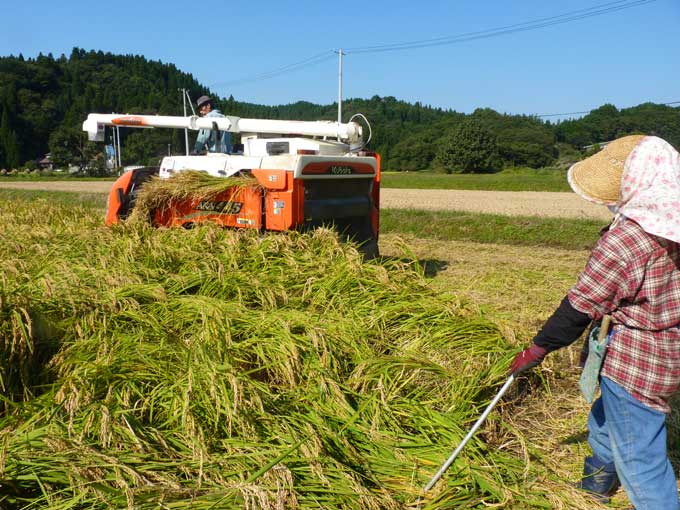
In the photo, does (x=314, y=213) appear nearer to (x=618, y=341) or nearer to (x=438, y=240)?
(x=618, y=341)

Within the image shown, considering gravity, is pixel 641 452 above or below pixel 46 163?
below

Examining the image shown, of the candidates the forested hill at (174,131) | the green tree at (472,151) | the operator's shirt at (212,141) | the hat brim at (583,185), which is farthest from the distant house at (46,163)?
the hat brim at (583,185)

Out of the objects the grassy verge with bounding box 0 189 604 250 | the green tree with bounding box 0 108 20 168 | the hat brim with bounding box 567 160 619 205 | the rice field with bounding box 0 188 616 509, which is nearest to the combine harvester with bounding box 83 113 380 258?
the rice field with bounding box 0 188 616 509

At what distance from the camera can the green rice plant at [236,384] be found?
238 centimetres

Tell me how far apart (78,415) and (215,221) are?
3.32 m

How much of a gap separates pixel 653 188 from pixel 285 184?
376 cm

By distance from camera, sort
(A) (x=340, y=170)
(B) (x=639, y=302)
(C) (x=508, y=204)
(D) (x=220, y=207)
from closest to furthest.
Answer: (B) (x=639, y=302)
(D) (x=220, y=207)
(A) (x=340, y=170)
(C) (x=508, y=204)

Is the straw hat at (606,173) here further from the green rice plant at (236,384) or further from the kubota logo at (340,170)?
the kubota logo at (340,170)

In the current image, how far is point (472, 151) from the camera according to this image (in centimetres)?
6738

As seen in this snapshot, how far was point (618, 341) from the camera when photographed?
235cm

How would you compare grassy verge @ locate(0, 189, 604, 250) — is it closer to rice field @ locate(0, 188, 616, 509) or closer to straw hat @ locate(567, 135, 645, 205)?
rice field @ locate(0, 188, 616, 509)

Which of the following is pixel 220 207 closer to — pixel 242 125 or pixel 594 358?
pixel 242 125

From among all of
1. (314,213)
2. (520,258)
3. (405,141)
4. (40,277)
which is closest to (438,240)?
(520,258)

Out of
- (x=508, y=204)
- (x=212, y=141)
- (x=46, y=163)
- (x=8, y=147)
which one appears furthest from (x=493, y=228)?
(x=8, y=147)
